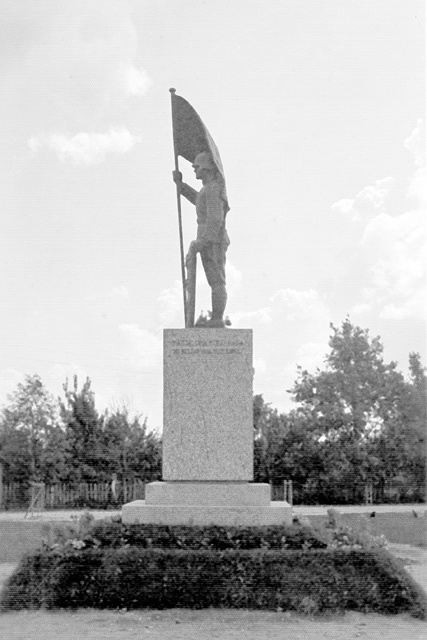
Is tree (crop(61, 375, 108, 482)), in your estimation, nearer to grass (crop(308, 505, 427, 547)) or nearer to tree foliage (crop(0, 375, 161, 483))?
tree foliage (crop(0, 375, 161, 483))

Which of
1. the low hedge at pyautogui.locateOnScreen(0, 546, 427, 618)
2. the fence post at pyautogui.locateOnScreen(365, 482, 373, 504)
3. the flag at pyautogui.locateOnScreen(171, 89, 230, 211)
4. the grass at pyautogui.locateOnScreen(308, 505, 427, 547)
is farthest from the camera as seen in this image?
the fence post at pyautogui.locateOnScreen(365, 482, 373, 504)

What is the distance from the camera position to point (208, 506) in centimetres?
791

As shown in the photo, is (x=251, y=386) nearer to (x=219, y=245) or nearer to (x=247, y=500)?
(x=247, y=500)

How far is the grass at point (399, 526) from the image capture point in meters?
14.5

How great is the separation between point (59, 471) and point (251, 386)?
1717 cm

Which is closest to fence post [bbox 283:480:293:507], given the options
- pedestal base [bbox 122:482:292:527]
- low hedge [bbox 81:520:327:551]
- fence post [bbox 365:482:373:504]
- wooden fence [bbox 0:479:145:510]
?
fence post [bbox 365:482:373:504]

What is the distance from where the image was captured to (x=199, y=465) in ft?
26.9

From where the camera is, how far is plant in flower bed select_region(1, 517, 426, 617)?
6586mm

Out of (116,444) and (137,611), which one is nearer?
(137,611)

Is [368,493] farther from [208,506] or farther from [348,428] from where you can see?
[208,506]

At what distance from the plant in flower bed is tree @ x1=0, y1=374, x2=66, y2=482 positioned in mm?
17542

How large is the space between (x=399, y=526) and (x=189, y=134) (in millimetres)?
11162

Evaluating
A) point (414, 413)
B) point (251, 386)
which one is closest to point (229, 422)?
point (251, 386)

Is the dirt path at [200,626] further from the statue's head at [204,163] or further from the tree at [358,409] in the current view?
the tree at [358,409]
